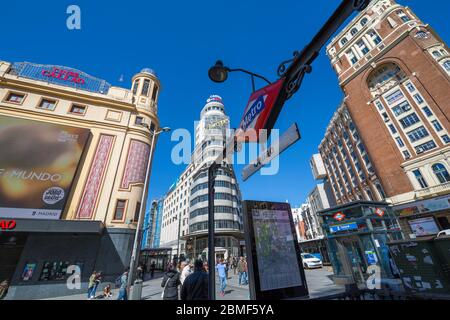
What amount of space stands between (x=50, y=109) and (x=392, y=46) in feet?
155

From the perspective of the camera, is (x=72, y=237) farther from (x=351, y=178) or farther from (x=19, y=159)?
(x=351, y=178)

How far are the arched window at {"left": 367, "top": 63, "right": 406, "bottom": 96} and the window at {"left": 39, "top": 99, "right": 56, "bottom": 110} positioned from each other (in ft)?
146

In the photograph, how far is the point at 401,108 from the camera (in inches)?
1157

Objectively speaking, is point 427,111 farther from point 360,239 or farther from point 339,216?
point 360,239

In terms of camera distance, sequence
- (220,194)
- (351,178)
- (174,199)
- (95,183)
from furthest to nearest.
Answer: (174,199)
(220,194)
(351,178)
(95,183)

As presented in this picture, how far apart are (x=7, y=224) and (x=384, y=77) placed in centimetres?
4893

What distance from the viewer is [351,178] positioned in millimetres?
39312

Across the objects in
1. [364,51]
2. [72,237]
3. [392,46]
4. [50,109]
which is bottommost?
[72,237]

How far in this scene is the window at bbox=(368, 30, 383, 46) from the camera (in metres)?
35.3

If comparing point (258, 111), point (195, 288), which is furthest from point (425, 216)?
point (258, 111)

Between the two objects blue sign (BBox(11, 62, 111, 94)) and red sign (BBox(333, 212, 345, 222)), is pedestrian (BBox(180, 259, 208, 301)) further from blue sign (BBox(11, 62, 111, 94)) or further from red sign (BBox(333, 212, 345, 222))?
blue sign (BBox(11, 62, 111, 94))

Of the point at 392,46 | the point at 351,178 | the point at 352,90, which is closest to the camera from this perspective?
the point at 392,46

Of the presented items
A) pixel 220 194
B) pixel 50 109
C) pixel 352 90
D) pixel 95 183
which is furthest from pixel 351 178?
pixel 50 109

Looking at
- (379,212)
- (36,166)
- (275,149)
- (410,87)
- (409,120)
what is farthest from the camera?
(410,87)
